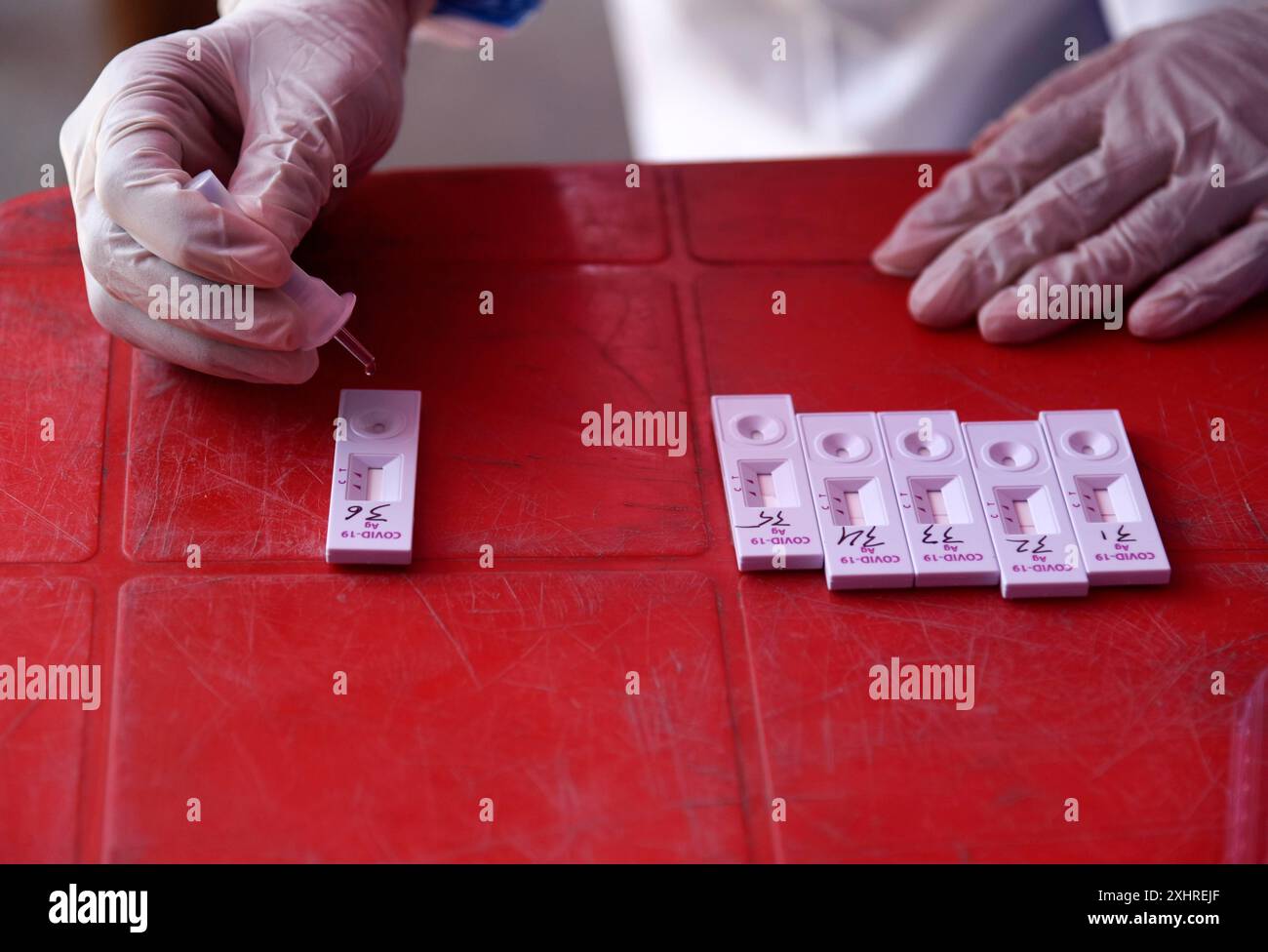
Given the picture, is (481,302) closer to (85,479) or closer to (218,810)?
(85,479)

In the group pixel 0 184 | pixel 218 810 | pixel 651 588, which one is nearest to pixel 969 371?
pixel 651 588

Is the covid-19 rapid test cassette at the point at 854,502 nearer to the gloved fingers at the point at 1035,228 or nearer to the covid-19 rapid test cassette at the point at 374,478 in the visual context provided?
the gloved fingers at the point at 1035,228

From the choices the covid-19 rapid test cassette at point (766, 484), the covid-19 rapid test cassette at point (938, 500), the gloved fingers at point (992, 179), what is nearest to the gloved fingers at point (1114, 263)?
the gloved fingers at point (992, 179)

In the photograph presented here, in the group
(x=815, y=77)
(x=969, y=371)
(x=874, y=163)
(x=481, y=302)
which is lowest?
(x=969, y=371)

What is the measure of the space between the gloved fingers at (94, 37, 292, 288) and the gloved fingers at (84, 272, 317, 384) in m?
0.08

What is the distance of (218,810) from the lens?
2.85 feet

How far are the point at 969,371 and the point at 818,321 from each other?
0.17 m

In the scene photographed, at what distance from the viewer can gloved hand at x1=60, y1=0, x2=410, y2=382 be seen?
1031 mm

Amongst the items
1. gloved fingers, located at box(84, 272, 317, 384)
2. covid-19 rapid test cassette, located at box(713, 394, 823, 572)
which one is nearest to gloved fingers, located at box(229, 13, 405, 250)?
gloved fingers, located at box(84, 272, 317, 384)

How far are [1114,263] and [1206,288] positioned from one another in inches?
4.0

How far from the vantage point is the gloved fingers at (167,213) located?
3.34ft

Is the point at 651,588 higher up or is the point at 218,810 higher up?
the point at 651,588

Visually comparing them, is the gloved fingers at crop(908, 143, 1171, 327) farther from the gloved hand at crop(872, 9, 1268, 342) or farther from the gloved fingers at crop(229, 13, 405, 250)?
the gloved fingers at crop(229, 13, 405, 250)

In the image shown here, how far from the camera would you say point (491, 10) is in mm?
1864
